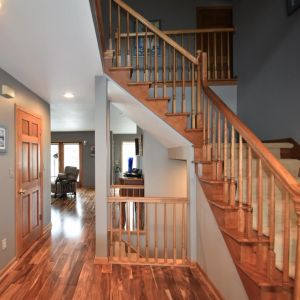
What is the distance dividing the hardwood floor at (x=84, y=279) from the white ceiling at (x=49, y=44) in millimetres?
2277

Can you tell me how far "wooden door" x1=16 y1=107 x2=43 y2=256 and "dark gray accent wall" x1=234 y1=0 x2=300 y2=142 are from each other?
3285mm

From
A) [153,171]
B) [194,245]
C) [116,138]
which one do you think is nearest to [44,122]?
[153,171]

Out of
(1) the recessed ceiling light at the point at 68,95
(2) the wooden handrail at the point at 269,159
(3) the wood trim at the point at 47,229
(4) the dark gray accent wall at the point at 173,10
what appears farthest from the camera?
(4) the dark gray accent wall at the point at 173,10

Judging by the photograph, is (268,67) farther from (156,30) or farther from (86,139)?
(86,139)

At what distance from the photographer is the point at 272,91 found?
2.89m

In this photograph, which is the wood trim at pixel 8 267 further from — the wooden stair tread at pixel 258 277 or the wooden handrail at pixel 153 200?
the wooden stair tread at pixel 258 277

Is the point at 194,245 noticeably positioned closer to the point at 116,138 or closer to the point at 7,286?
the point at 7,286

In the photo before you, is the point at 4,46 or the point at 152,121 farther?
the point at 152,121

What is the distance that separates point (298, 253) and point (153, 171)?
10.6 ft

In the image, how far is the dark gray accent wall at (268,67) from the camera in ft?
8.27

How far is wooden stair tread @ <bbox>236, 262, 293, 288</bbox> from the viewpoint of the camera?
136 centimetres

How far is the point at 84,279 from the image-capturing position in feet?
7.80

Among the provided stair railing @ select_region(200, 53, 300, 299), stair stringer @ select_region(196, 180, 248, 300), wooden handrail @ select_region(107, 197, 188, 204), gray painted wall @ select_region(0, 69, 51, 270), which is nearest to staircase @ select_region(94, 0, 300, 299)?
stair railing @ select_region(200, 53, 300, 299)

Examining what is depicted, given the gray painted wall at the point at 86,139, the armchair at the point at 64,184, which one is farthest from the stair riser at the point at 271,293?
the gray painted wall at the point at 86,139
